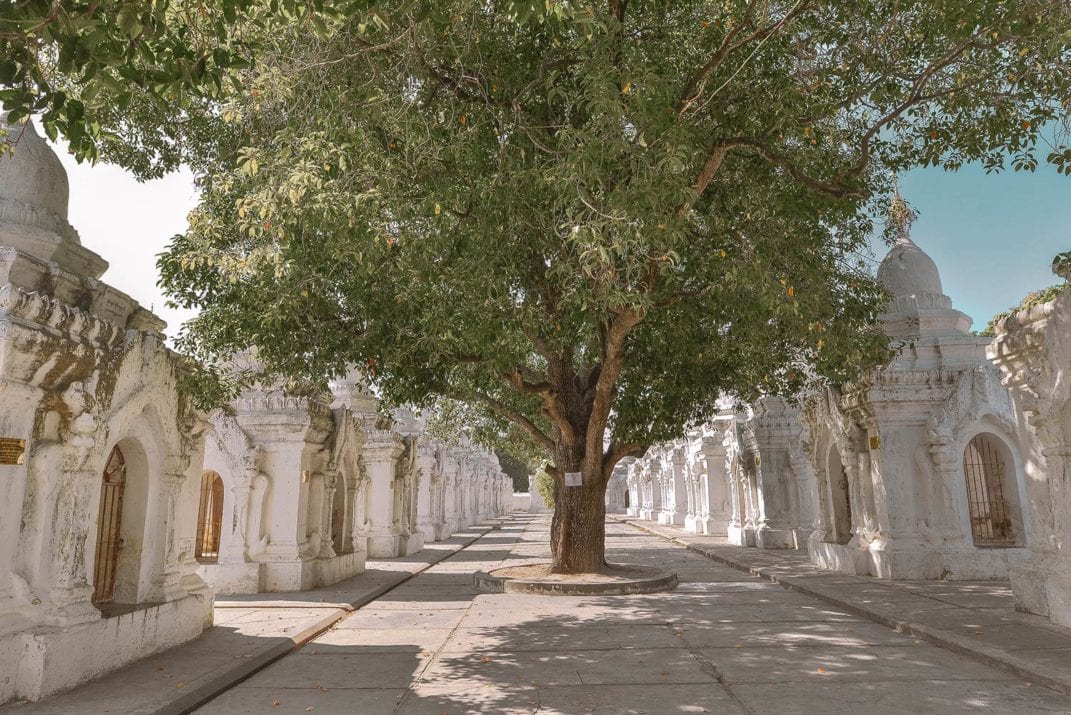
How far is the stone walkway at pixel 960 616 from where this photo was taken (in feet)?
21.5

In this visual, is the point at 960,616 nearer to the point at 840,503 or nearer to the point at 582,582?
the point at 582,582

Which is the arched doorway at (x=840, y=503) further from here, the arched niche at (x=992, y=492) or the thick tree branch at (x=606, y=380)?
the thick tree branch at (x=606, y=380)

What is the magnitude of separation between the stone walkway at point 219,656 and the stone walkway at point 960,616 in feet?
22.5

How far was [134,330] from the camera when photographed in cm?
725

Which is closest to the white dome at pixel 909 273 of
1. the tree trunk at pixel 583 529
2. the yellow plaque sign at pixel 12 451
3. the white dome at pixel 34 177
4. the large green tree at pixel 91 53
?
the tree trunk at pixel 583 529

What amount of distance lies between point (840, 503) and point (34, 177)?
14.2 metres

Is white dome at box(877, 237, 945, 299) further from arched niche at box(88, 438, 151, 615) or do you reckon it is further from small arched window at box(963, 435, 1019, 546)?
arched niche at box(88, 438, 151, 615)

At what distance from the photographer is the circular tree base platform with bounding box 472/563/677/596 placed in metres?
12.1

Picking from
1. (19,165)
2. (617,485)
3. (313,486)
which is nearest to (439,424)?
(313,486)

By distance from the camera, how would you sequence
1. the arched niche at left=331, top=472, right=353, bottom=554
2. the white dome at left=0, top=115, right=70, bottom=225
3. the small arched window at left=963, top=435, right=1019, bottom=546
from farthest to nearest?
the arched niche at left=331, top=472, right=353, bottom=554 → the small arched window at left=963, top=435, right=1019, bottom=546 → the white dome at left=0, top=115, right=70, bottom=225

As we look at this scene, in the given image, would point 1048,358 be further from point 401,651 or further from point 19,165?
point 19,165

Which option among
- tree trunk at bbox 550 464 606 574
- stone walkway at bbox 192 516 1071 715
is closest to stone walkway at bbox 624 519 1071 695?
stone walkway at bbox 192 516 1071 715

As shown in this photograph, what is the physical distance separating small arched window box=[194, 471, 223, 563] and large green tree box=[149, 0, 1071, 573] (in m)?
4.31

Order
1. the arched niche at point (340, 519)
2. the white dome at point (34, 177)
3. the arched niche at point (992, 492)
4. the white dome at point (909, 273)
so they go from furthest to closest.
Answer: the white dome at point (909, 273) < the arched niche at point (340, 519) < the arched niche at point (992, 492) < the white dome at point (34, 177)
